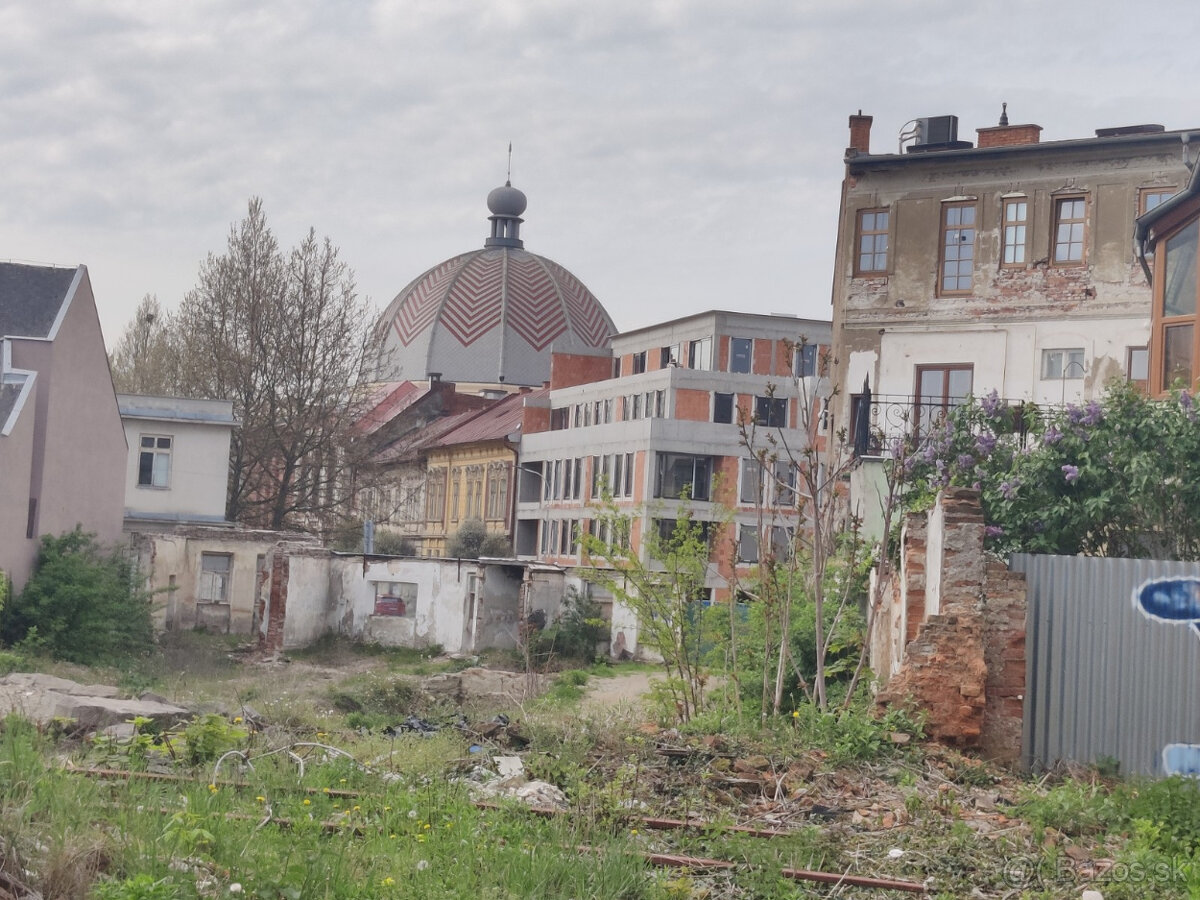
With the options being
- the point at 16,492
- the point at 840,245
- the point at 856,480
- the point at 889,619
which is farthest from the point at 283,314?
the point at 889,619

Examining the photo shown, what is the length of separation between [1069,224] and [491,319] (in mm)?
52931

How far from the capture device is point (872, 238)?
27812 mm

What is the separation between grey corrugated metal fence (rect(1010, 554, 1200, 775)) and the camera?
12453 mm

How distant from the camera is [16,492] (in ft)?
95.3

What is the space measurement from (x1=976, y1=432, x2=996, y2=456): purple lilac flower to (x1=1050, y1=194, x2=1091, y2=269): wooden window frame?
12.0 meters

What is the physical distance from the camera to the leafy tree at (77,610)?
2911cm

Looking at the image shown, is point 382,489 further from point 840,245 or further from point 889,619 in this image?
point 889,619

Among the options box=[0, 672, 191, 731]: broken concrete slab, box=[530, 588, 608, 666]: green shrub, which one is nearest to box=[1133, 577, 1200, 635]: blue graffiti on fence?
box=[0, 672, 191, 731]: broken concrete slab

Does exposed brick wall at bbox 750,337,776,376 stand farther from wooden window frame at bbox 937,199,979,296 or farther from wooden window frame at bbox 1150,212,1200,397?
wooden window frame at bbox 1150,212,1200,397

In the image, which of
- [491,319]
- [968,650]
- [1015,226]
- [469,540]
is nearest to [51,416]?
[1015,226]

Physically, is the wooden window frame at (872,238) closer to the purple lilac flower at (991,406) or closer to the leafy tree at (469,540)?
the purple lilac flower at (991,406)

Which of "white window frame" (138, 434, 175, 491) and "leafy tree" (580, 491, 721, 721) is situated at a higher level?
"white window frame" (138, 434, 175, 491)

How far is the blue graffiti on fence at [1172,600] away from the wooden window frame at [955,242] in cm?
1536

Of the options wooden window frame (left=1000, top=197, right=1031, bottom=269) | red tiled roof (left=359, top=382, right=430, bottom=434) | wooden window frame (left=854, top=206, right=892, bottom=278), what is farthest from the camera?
red tiled roof (left=359, top=382, right=430, bottom=434)
